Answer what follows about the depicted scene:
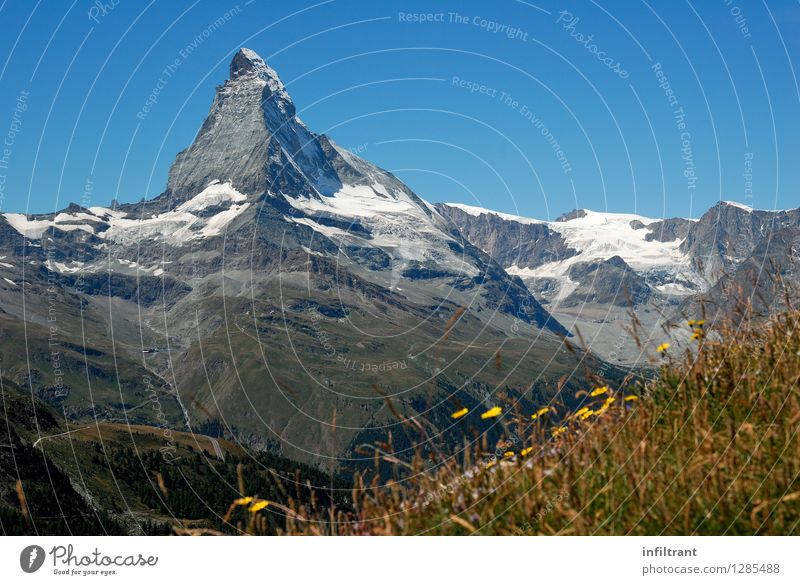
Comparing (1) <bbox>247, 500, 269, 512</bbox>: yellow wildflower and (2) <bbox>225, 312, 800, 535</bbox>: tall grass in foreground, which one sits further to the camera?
(1) <bbox>247, 500, 269, 512</bbox>: yellow wildflower

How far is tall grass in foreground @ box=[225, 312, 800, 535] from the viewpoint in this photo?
5.25m

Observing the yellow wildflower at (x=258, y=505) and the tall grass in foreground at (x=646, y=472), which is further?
the yellow wildflower at (x=258, y=505)

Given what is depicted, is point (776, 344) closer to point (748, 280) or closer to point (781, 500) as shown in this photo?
point (748, 280)

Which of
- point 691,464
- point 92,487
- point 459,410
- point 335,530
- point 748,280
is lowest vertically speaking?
point 92,487

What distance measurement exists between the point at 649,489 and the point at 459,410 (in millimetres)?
1699

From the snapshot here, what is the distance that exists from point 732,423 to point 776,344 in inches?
68.9

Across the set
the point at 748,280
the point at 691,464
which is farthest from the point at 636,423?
the point at 748,280

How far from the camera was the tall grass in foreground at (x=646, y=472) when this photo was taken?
5246mm

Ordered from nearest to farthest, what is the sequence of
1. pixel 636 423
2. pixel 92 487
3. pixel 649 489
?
pixel 649 489 → pixel 636 423 → pixel 92 487

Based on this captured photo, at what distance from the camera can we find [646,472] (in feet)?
18.8

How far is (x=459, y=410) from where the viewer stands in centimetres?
657

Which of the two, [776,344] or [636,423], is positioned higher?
[776,344]
